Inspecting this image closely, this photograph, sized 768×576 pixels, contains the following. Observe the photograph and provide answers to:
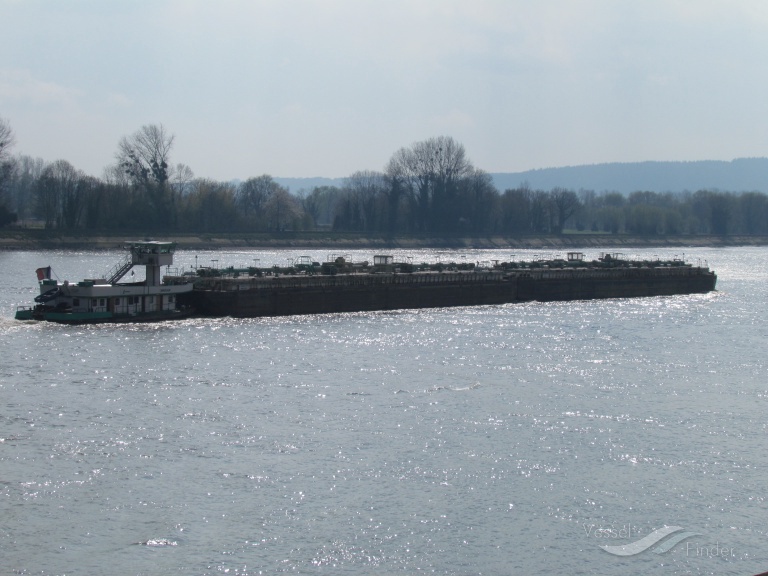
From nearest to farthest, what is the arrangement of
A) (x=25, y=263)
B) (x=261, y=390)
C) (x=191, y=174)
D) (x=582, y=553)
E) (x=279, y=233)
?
(x=582, y=553)
(x=261, y=390)
(x=25, y=263)
(x=279, y=233)
(x=191, y=174)

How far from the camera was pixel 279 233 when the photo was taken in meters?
147

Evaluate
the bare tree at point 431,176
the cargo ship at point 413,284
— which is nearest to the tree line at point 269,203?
the bare tree at point 431,176

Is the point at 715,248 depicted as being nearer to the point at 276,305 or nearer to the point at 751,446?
the point at 276,305

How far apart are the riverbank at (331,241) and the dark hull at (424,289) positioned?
117ft

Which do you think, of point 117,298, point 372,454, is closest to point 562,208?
point 117,298

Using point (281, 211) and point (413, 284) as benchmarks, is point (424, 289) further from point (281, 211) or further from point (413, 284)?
point (281, 211)

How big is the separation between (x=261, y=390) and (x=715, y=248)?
167 metres

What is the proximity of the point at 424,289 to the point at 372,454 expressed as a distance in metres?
41.3

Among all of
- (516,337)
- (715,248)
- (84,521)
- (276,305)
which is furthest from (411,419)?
(715,248)

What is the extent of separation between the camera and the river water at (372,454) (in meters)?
22.8

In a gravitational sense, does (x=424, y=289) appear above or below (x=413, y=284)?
below

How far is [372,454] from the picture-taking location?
29.3 meters

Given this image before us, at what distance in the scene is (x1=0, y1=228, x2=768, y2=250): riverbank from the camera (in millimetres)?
124312

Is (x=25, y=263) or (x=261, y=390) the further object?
(x=25, y=263)
